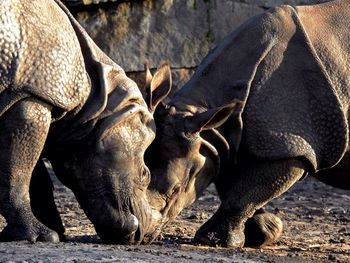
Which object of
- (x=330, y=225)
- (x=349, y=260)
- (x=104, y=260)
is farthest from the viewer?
(x=330, y=225)

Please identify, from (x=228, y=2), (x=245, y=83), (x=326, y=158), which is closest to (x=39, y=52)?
(x=245, y=83)

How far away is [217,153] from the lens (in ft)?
35.0

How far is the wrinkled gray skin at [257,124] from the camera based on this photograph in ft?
34.4

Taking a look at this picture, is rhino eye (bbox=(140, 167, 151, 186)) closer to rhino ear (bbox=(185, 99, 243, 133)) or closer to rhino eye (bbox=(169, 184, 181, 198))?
rhino eye (bbox=(169, 184, 181, 198))

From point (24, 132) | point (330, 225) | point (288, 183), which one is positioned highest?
point (24, 132)

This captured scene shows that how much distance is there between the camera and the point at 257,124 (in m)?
10.5

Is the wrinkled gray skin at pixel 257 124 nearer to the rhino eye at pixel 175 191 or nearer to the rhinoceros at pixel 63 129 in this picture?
the rhino eye at pixel 175 191

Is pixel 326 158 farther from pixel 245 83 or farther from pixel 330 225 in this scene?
pixel 330 225

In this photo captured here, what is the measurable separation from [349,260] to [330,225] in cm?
221

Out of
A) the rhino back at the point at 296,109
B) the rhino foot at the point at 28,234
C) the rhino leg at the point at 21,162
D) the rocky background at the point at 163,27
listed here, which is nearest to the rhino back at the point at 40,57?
the rhino leg at the point at 21,162

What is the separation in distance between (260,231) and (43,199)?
5.87ft

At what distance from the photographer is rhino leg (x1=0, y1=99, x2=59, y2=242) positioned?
9422mm

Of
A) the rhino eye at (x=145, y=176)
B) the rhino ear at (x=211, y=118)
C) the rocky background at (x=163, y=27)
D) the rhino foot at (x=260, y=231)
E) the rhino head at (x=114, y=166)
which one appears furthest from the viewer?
the rocky background at (x=163, y=27)

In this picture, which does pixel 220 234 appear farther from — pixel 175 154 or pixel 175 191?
pixel 175 154
